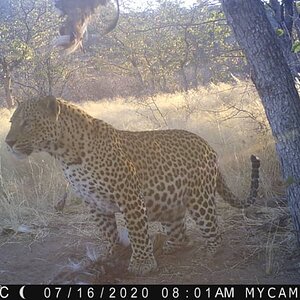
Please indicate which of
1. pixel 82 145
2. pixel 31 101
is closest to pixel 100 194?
pixel 82 145

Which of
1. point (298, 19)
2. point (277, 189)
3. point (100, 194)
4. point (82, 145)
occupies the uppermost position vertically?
point (298, 19)

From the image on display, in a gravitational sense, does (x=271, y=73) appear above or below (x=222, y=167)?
above

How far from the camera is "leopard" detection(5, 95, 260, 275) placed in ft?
14.8

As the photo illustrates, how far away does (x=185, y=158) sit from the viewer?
506 cm

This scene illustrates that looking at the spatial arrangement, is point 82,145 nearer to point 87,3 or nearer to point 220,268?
point 220,268

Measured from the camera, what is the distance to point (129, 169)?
4.62m

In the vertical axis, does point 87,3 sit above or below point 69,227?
above

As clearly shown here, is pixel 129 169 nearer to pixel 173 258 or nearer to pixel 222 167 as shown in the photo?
pixel 173 258

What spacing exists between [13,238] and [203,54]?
19.5m

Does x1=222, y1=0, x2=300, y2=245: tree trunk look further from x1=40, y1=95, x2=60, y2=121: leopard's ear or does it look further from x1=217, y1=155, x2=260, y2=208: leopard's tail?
x1=40, y1=95, x2=60, y2=121: leopard's ear

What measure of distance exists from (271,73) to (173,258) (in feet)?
6.03

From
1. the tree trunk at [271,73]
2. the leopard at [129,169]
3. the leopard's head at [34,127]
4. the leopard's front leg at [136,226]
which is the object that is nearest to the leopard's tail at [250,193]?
the leopard at [129,169]

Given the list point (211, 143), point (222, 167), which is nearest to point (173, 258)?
point (222, 167)

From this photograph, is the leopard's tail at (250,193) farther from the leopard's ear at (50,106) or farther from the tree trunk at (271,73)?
the leopard's ear at (50,106)
